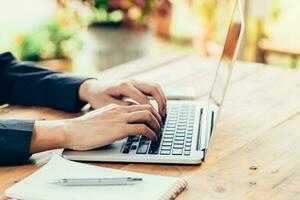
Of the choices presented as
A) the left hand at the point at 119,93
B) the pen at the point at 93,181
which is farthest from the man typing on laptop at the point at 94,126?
the pen at the point at 93,181

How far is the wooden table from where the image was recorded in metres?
1.11

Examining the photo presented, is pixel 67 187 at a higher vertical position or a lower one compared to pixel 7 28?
higher

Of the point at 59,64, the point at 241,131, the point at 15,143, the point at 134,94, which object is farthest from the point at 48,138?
the point at 59,64

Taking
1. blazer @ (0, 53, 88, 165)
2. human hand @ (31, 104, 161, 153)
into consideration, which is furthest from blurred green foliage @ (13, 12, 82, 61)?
human hand @ (31, 104, 161, 153)

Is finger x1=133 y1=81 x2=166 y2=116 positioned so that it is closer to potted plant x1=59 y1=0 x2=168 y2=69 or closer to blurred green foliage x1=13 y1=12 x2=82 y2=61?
potted plant x1=59 y1=0 x2=168 y2=69

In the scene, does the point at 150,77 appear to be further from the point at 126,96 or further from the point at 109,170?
the point at 109,170

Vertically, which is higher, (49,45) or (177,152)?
(177,152)

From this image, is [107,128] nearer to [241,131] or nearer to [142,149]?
[142,149]

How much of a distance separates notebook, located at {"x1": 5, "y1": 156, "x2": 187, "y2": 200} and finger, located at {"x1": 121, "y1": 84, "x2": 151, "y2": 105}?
0.35 m

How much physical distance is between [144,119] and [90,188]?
245 mm

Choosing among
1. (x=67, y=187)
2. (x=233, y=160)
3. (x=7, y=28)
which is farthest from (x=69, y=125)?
(x=7, y=28)

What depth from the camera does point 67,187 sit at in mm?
1061

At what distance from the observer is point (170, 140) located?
1.28 metres

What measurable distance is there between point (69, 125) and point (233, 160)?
33cm
